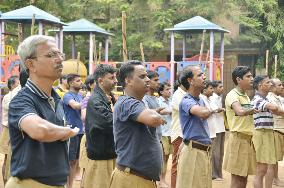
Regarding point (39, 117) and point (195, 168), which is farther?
point (195, 168)

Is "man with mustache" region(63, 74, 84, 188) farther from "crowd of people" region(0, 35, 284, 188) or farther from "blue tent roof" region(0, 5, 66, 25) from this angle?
"blue tent roof" region(0, 5, 66, 25)

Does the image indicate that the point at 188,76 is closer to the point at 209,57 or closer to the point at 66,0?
the point at 209,57

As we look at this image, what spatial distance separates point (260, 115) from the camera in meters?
7.59

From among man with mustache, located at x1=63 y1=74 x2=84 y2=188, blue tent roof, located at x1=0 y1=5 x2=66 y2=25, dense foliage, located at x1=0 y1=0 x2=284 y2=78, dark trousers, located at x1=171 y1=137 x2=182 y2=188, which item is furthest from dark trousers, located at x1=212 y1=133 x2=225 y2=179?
dense foliage, located at x1=0 y1=0 x2=284 y2=78

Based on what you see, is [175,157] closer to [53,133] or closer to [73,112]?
[73,112]

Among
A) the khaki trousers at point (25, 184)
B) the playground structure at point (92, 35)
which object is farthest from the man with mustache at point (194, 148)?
the playground structure at point (92, 35)

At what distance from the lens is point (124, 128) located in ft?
14.2

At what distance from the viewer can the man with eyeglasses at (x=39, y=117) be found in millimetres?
3168

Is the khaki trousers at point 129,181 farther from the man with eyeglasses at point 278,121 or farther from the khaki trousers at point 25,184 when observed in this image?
the man with eyeglasses at point 278,121

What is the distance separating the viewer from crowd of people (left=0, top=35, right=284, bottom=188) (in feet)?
10.6

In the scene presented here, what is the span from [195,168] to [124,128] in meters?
1.56

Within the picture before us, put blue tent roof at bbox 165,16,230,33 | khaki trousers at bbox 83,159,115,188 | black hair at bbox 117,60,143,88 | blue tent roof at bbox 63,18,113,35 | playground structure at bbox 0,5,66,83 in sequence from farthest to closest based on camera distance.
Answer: blue tent roof at bbox 63,18,113,35 → blue tent roof at bbox 165,16,230,33 → playground structure at bbox 0,5,66,83 → khaki trousers at bbox 83,159,115,188 → black hair at bbox 117,60,143,88

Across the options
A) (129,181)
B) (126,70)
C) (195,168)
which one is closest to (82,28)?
(195,168)

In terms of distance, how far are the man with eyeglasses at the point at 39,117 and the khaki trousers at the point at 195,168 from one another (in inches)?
97.6
